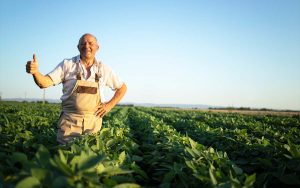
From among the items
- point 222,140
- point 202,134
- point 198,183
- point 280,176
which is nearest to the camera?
point 198,183

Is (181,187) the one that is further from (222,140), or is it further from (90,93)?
(222,140)

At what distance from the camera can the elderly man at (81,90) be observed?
3.85 metres

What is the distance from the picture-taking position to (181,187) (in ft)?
7.43

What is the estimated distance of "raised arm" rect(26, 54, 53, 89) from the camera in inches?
130

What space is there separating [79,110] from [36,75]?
794 mm

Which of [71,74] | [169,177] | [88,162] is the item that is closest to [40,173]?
[88,162]

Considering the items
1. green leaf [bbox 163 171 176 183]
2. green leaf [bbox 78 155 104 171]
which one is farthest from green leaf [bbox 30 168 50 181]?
green leaf [bbox 163 171 176 183]

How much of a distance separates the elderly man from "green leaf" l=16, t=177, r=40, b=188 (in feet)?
7.95

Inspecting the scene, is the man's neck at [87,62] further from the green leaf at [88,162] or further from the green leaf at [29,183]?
the green leaf at [29,183]

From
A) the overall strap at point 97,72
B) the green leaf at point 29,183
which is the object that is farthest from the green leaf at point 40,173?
the overall strap at point 97,72

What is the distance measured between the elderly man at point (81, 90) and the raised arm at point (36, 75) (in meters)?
0.08

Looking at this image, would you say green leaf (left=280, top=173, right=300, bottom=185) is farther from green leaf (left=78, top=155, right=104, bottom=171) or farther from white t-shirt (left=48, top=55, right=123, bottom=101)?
white t-shirt (left=48, top=55, right=123, bottom=101)

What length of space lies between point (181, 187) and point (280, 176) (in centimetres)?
103

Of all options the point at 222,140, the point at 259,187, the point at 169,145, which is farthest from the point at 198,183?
the point at 222,140
